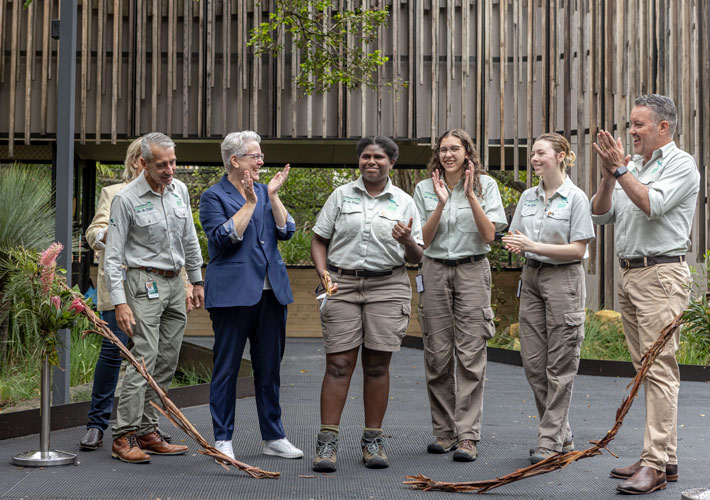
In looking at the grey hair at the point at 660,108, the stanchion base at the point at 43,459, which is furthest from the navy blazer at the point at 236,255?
the grey hair at the point at 660,108

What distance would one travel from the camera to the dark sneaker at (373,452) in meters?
3.95

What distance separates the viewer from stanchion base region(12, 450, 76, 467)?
3883 millimetres

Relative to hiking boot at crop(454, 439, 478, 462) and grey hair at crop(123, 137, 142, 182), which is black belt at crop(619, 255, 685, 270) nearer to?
hiking boot at crop(454, 439, 478, 462)

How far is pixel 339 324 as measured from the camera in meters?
4.03

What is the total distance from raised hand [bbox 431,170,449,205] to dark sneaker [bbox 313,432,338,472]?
1.26 metres

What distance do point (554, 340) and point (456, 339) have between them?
19.7 inches

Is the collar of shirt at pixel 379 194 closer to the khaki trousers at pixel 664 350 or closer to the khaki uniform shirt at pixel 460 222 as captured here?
the khaki uniform shirt at pixel 460 222

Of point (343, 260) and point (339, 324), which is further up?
point (343, 260)

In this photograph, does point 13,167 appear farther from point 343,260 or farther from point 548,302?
point 548,302

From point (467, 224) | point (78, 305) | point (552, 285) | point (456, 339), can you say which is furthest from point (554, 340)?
point (78, 305)

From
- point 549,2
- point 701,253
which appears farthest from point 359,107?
point 701,253

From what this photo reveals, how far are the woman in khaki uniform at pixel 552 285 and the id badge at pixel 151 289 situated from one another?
171 cm

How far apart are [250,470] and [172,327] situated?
924mm

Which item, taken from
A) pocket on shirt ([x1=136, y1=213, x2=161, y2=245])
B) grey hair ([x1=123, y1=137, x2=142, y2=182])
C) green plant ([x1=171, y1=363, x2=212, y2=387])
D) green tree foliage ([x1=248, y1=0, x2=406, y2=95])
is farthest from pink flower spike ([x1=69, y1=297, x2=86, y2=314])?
green tree foliage ([x1=248, y1=0, x2=406, y2=95])
